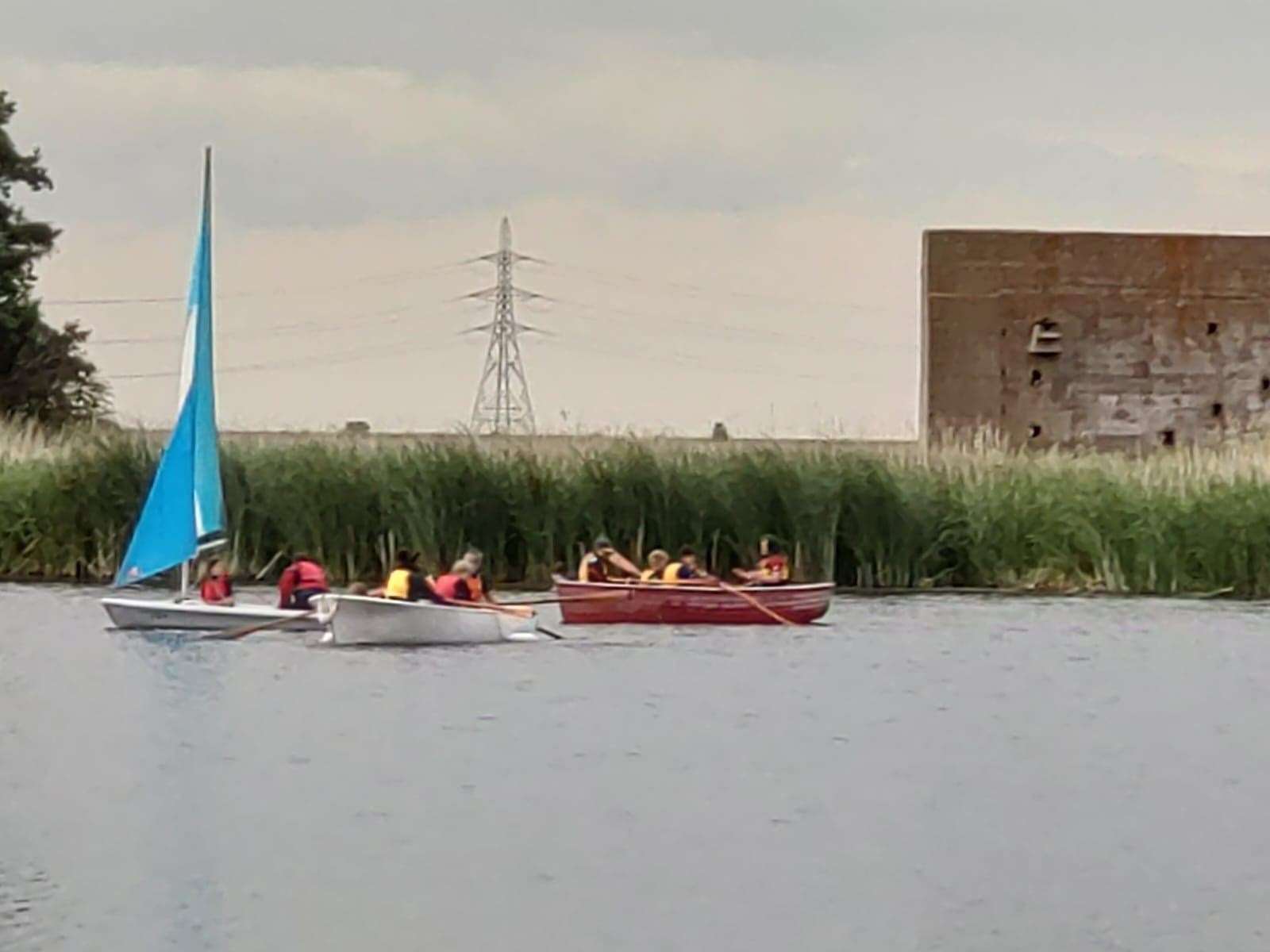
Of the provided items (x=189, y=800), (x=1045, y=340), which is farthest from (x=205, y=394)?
(x=1045, y=340)

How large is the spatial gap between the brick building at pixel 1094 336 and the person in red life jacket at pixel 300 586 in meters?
24.8

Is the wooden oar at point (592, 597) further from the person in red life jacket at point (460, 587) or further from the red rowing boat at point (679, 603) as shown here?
the person in red life jacket at point (460, 587)

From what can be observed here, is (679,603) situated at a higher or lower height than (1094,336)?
lower

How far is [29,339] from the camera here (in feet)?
170

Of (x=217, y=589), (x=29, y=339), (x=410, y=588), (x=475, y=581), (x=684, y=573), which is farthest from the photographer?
(x=29, y=339)

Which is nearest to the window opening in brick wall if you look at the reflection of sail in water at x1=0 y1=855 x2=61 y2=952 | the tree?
the tree

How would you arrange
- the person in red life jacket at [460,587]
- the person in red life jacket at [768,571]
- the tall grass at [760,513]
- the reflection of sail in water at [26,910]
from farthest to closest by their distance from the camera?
1. the tall grass at [760,513]
2. the person in red life jacket at [768,571]
3. the person in red life jacket at [460,587]
4. the reflection of sail in water at [26,910]

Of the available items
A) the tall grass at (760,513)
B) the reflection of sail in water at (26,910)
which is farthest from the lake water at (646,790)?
the tall grass at (760,513)

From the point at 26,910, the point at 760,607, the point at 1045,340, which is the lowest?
the point at 26,910

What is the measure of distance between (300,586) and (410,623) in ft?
5.01

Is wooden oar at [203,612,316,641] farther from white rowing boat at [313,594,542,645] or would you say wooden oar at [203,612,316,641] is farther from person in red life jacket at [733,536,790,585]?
person in red life jacket at [733,536,790,585]

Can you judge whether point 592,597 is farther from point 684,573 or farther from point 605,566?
point 684,573

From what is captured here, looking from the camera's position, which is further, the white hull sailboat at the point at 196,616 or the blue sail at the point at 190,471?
the blue sail at the point at 190,471

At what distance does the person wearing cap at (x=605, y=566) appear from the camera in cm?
3120
